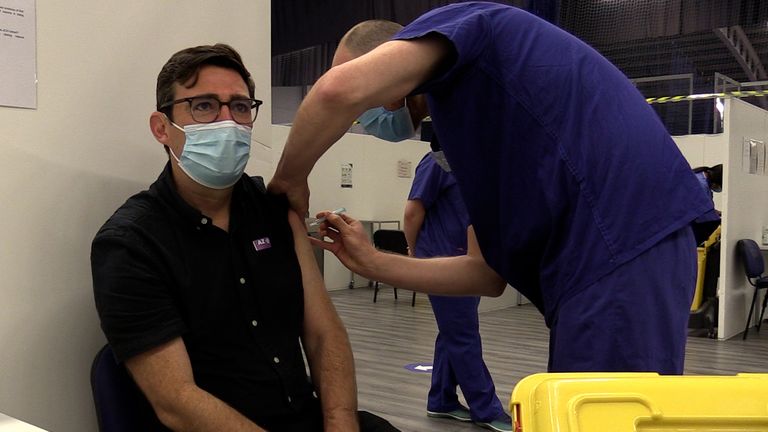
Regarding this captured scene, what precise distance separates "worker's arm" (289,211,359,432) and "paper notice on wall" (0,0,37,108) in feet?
1.91

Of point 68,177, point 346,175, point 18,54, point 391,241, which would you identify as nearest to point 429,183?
point 68,177

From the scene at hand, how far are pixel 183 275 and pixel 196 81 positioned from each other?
40 cm

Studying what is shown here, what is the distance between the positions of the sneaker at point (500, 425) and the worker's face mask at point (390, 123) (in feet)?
5.89

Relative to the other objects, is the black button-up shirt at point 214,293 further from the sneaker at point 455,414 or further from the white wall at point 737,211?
the white wall at point 737,211

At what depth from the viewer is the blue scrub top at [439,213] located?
3328 millimetres

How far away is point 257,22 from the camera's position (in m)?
1.83

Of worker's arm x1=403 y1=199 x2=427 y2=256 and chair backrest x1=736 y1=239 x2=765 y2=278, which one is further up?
worker's arm x1=403 y1=199 x2=427 y2=256

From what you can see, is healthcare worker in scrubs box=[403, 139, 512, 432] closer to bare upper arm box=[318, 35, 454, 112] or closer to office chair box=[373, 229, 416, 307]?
bare upper arm box=[318, 35, 454, 112]

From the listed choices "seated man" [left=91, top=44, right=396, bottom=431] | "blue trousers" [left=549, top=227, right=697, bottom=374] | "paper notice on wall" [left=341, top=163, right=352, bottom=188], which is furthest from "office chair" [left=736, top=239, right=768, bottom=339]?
"blue trousers" [left=549, top=227, right=697, bottom=374]

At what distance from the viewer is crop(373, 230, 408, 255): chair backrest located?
740cm

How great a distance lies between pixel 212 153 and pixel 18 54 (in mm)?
392

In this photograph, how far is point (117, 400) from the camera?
1.31m

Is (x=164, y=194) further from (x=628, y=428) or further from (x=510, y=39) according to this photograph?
(x=628, y=428)

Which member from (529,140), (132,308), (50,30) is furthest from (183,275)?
(529,140)
